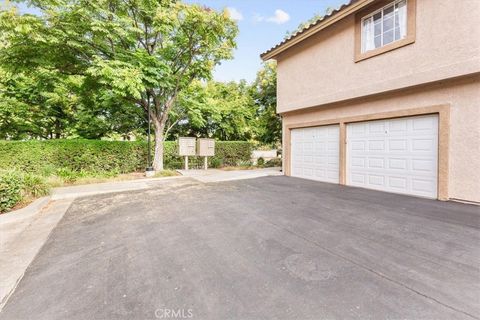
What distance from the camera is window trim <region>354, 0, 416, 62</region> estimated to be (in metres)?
6.09

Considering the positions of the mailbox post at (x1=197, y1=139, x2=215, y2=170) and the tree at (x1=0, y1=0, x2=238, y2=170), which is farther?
the mailbox post at (x1=197, y1=139, x2=215, y2=170)

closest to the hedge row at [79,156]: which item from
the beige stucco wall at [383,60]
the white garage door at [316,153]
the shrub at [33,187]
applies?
the shrub at [33,187]

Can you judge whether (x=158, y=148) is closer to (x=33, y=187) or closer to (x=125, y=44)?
(x=125, y=44)

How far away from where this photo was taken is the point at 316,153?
9.32 m

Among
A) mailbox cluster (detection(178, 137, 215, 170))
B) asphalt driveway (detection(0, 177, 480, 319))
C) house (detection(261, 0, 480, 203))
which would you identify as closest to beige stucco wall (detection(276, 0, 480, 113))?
house (detection(261, 0, 480, 203))

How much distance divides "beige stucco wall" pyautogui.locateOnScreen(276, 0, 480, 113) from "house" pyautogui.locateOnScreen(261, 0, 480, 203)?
0.02m

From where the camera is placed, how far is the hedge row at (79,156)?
32.8 ft

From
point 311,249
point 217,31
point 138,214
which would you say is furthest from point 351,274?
point 217,31

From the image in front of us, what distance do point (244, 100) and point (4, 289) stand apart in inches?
623

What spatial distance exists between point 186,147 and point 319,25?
852 cm

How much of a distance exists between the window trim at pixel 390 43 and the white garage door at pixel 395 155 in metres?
2.07

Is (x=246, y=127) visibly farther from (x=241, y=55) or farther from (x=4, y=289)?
(x=4, y=289)

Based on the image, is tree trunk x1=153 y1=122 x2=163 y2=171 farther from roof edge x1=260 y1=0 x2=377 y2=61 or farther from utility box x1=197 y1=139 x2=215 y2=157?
roof edge x1=260 y1=0 x2=377 y2=61

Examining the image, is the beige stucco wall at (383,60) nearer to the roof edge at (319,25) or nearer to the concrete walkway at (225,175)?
the roof edge at (319,25)
